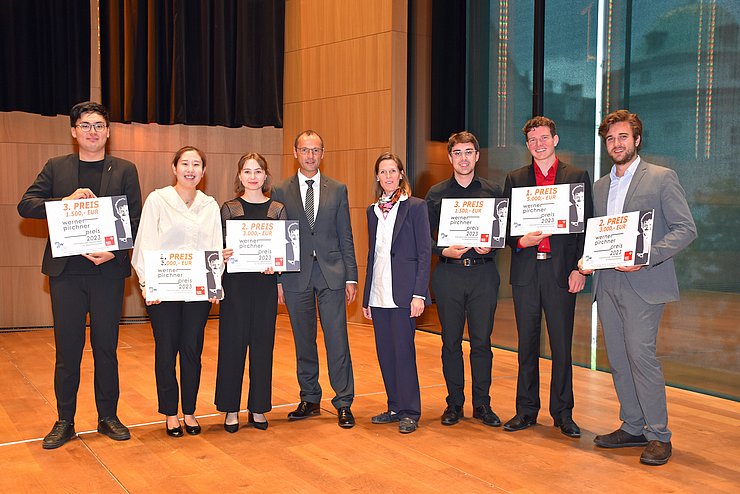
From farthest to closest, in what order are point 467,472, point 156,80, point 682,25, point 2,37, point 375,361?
point 156,80
point 2,37
point 375,361
point 682,25
point 467,472

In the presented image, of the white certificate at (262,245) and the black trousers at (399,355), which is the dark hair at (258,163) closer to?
the white certificate at (262,245)

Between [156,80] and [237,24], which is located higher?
[237,24]

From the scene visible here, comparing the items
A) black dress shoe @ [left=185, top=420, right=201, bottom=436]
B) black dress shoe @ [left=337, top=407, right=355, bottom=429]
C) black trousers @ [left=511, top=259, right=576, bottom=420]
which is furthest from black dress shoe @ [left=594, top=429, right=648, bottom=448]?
black dress shoe @ [left=185, top=420, right=201, bottom=436]

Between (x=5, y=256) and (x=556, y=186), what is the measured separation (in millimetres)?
5991

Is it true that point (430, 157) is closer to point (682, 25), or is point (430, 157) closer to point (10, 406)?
point (682, 25)

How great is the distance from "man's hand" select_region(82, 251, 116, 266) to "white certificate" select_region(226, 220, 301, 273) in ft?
1.94

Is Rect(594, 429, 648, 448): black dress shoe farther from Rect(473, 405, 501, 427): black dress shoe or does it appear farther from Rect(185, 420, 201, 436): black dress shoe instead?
Rect(185, 420, 201, 436): black dress shoe

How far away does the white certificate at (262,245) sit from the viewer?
13.2ft

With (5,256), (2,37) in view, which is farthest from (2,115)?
(5,256)

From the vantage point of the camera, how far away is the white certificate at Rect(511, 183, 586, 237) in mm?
3986

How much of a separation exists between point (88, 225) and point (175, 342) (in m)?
0.74

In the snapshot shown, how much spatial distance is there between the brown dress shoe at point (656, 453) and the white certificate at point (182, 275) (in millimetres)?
2242

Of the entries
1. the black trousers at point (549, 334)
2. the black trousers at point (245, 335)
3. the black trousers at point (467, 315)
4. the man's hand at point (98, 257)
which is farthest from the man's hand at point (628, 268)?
the man's hand at point (98, 257)

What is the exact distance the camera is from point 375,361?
6191 millimetres
